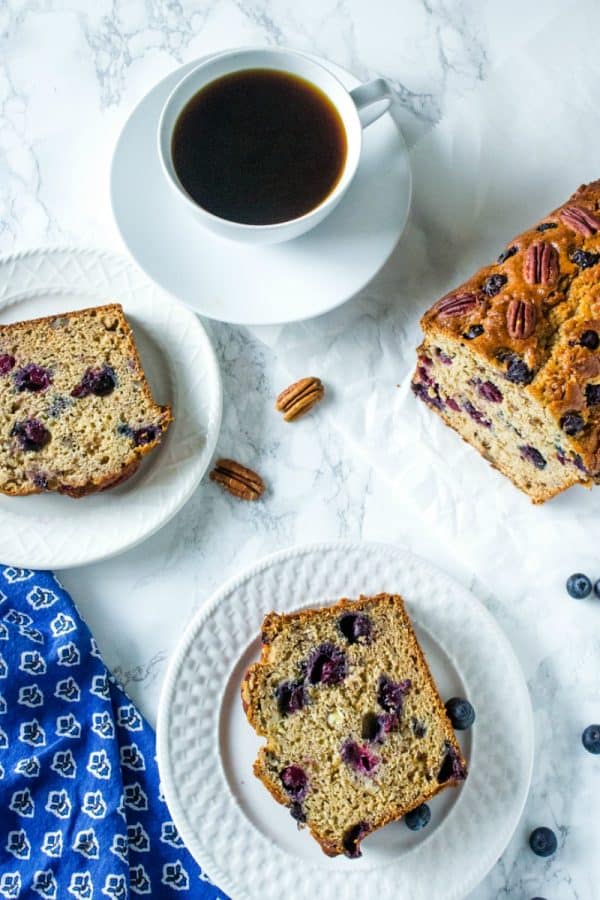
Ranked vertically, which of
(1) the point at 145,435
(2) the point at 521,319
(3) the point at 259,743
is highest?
(2) the point at 521,319

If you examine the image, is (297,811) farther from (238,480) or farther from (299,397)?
(299,397)

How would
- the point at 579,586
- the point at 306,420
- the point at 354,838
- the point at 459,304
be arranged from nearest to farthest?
the point at 459,304
the point at 354,838
the point at 579,586
the point at 306,420

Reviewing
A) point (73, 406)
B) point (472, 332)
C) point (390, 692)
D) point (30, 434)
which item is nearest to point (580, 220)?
point (472, 332)

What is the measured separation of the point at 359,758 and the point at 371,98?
5.35 ft

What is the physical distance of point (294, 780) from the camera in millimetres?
2615

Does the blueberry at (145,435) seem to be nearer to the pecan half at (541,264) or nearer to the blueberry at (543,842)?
the pecan half at (541,264)

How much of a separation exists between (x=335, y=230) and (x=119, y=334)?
2.06 feet

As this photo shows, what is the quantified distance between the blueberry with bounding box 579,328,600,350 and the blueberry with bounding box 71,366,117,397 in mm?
1192

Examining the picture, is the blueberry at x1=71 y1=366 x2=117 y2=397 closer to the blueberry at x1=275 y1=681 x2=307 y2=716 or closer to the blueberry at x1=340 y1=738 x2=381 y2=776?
the blueberry at x1=275 y1=681 x2=307 y2=716

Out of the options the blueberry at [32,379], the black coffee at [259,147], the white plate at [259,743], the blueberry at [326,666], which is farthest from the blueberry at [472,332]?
the blueberry at [32,379]

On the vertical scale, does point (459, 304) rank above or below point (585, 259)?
below

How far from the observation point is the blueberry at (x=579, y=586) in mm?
2793

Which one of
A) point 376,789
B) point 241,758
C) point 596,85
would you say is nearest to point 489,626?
point 376,789

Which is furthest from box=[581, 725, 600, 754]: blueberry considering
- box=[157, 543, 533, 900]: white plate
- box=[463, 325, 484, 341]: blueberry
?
box=[463, 325, 484, 341]: blueberry
